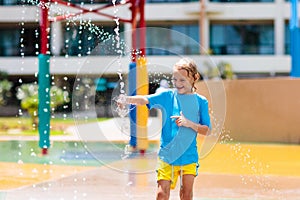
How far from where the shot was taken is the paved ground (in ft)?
20.1

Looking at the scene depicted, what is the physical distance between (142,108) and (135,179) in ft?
6.05

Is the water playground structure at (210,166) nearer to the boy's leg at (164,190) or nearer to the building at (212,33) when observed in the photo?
the boy's leg at (164,190)

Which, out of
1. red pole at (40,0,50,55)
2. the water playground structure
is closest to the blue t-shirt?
the water playground structure

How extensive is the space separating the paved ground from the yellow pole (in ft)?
1.37

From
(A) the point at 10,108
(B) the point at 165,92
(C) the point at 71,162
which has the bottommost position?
(A) the point at 10,108

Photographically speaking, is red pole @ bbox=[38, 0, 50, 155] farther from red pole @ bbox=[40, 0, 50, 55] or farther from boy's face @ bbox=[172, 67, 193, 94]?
boy's face @ bbox=[172, 67, 193, 94]

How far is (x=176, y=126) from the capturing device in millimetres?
4125

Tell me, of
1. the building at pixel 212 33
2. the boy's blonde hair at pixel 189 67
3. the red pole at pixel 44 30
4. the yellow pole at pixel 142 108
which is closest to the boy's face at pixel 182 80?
the boy's blonde hair at pixel 189 67

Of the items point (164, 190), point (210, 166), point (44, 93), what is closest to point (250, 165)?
point (210, 166)

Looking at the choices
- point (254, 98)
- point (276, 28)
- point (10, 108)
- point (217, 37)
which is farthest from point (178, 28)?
point (254, 98)

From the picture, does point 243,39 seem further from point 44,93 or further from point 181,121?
point 181,121

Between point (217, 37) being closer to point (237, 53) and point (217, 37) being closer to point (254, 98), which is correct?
point (237, 53)

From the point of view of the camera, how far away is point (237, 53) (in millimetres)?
32844

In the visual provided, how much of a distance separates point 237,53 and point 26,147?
21.6 m
